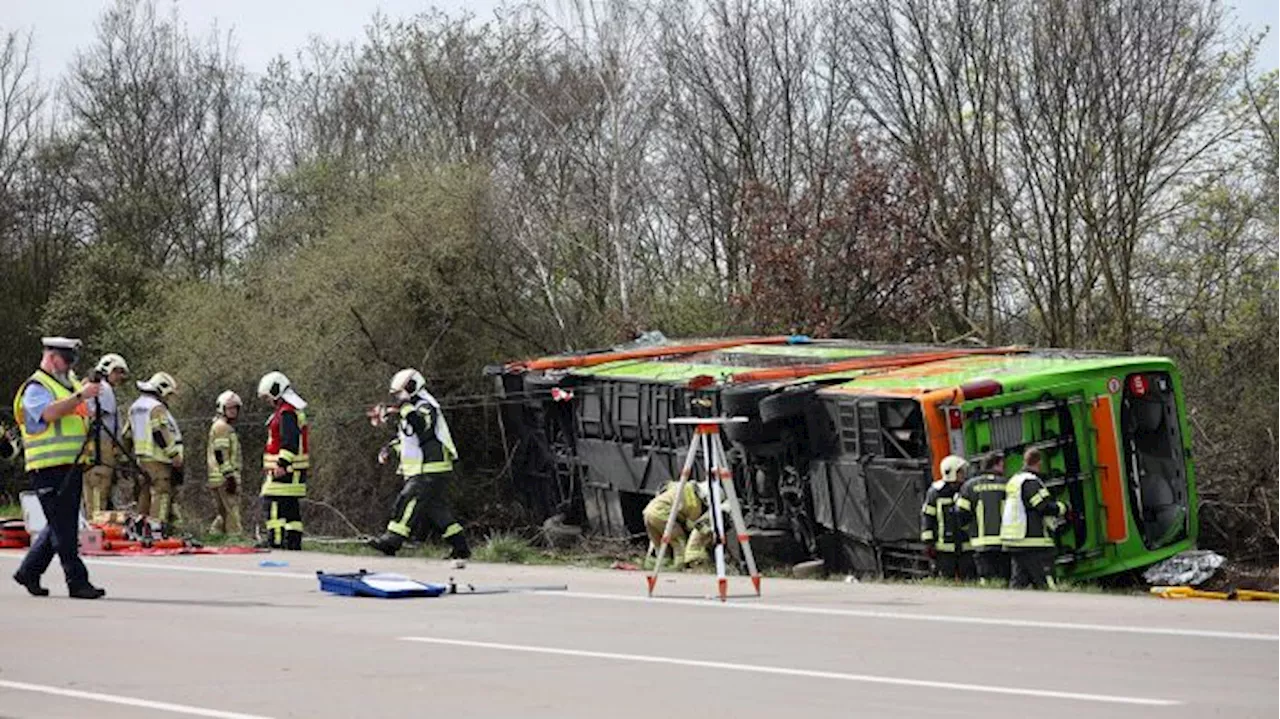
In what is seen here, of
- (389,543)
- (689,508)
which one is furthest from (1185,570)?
(389,543)

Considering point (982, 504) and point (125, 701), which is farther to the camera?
point (982, 504)

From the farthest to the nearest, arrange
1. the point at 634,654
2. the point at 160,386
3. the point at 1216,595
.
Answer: the point at 160,386 < the point at 1216,595 < the point at 634,654

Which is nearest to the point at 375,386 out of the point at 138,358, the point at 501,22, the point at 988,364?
the point at 138,358

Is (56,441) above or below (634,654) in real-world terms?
above

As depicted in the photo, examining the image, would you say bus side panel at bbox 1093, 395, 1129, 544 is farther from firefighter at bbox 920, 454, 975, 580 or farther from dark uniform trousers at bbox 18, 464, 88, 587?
dark uniform trousers at bbox 18, 464, 88, 587

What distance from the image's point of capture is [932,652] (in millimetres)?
10266

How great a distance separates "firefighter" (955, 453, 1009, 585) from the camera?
1647 cm

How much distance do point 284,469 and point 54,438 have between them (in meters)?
6.55

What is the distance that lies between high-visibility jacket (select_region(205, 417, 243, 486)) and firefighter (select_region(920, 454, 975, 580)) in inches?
354

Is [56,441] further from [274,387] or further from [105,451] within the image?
[105,451]

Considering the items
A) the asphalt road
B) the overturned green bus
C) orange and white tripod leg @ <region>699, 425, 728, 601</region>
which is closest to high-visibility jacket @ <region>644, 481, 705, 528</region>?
the overturned green bus

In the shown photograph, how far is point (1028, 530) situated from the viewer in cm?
1631

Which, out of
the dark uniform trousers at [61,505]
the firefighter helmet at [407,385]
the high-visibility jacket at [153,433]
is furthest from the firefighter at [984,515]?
the high-visibility jacket at [153,433]

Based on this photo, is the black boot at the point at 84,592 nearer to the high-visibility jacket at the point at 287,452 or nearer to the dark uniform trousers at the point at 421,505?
the dark uniform trousers at the point at 421,505
